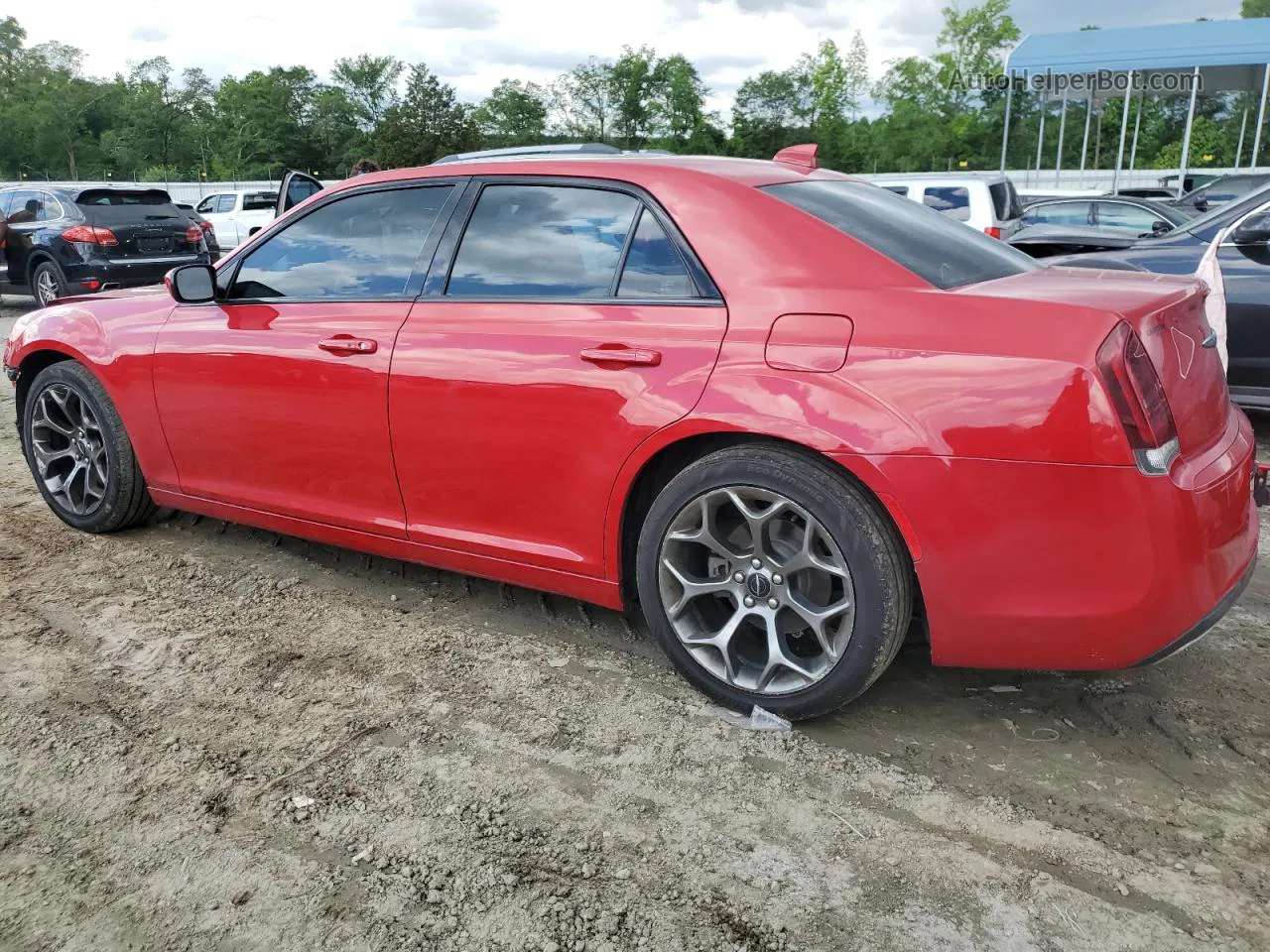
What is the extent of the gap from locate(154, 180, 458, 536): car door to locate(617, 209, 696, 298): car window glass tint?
808 millimetres

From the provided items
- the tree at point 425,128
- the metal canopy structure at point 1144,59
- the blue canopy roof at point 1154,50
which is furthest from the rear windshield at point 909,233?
the tree at point 425,128

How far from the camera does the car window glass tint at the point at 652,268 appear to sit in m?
3.01

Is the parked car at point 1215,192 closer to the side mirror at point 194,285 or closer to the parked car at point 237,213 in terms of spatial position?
the side mirror at point 194,285

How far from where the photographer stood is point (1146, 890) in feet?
7.24

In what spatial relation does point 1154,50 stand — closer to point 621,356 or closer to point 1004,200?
point 1004,200

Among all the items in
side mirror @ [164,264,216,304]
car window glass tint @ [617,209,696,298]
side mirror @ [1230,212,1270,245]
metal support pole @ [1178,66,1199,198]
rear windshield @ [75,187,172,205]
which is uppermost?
car window glass tint @ [617,209,696,298]

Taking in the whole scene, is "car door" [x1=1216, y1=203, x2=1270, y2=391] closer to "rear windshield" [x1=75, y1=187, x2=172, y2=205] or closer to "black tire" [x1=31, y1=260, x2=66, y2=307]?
"black tire" [x1=31, y1=260, x2=66, y2=307]

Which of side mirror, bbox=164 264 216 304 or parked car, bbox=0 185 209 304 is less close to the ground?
side mirror, bbox=164 264 216 304

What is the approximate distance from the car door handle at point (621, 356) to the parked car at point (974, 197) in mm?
9684

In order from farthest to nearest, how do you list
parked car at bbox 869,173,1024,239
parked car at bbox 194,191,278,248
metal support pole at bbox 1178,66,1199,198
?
1. metal support pole at bbox 1178,66,1199,198
2. parked car at bbox 194,191,278,248
3. parked car at bbox 869,173,1024,239

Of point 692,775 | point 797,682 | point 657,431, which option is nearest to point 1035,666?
point 797,682

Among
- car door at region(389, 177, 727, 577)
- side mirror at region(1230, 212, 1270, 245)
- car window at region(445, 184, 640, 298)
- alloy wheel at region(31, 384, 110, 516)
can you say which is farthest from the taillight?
side mirror at region(1230, 212, 1270, 245)

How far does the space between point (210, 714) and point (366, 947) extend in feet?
4.00

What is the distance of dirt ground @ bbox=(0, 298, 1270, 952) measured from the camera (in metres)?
2.16
